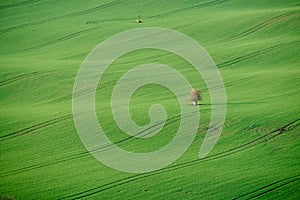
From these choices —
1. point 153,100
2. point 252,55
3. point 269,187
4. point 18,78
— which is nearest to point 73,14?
point 18,78

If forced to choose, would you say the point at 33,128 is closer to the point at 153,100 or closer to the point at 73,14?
the point at 153,100

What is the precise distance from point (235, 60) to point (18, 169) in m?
22.4

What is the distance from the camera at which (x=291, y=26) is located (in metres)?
43.8

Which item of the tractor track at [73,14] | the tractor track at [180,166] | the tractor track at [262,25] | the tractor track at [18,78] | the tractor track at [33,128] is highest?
the tractor track at [73,14]

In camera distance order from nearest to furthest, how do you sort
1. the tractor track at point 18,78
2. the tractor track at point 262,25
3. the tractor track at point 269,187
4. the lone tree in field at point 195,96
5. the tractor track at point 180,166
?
the tractor track at point 269,187, the tractor track at point 180,166, the lone tree in field at point 195,96, the tractor track at point 18,78, the tractor track at point 262,25

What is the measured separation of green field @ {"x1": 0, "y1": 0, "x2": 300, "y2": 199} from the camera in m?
21.6

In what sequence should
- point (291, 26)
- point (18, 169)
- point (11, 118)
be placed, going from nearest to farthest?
point (18, 169) → point (11, 118) → point (291, 26)

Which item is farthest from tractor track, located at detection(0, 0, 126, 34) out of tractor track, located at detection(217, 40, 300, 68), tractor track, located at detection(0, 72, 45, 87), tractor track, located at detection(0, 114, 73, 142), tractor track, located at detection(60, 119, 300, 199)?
tractor track, located at detection(60, 119, 300, 199)

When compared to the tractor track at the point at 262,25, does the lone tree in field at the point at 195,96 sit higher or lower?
lower

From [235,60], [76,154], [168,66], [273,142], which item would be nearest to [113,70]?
[168,66]

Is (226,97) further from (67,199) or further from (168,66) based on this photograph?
(67,199)

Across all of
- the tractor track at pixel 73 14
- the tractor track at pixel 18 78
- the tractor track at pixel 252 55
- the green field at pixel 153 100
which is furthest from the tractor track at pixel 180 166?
the tractor track at pixel 73 14

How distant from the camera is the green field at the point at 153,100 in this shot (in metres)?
21.6

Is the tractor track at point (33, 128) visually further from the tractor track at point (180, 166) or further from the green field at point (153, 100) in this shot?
the tractor track at point (180, 166)
